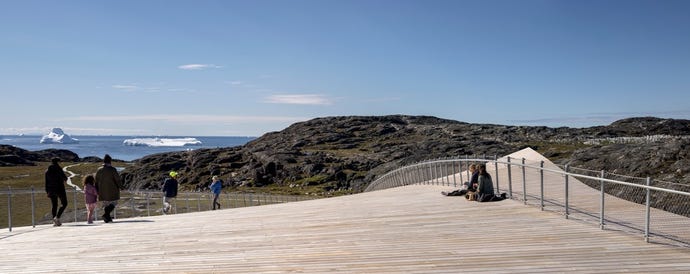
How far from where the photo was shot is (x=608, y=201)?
14102mm

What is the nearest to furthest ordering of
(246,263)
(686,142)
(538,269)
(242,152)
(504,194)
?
(538,269), (246,263), (504,194), (686,142), (242,152)

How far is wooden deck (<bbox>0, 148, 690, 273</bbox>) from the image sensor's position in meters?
7.94

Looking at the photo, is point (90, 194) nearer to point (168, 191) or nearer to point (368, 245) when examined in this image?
point (168, 191)

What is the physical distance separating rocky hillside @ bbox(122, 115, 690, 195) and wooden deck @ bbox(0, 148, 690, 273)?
13742mm

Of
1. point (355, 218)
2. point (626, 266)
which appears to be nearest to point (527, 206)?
point (355, 218)

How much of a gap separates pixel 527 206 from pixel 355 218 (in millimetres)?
4268

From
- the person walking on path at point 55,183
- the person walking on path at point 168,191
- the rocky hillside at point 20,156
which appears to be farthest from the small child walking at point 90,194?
the rocky hillside at point 20,156

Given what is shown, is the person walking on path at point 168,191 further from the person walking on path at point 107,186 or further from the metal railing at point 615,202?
the metal railing at point 615,202

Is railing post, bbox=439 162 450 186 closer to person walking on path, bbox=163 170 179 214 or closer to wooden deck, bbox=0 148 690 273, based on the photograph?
wooden deck, bbox=0 148 690 273

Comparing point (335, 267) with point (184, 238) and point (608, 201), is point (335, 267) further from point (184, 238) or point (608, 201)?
point (608, 201)

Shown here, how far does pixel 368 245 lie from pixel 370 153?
95.7 meters

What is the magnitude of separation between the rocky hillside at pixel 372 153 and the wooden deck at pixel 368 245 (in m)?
13.7

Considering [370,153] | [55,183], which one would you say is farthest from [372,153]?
[55,183]

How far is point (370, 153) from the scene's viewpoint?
10512cm
